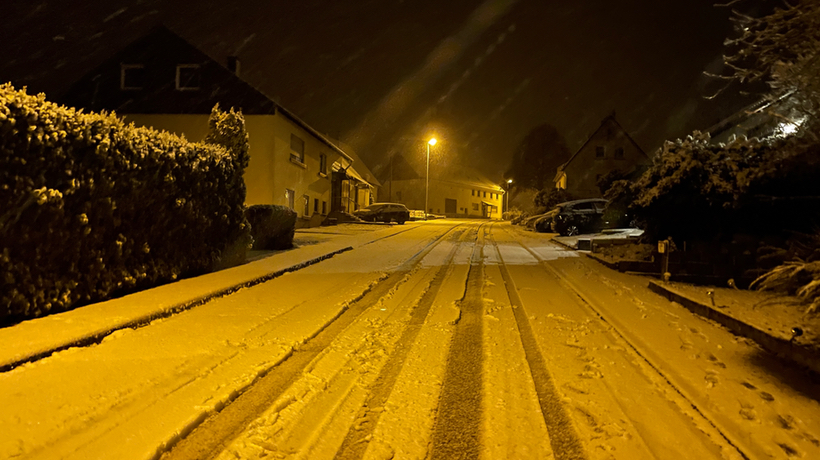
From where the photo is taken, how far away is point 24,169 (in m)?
5.70

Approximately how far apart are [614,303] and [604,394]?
3.97 metres

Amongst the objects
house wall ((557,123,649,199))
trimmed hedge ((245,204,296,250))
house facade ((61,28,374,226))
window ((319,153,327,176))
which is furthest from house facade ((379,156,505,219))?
trimmed hedge ((245,204,296,250))

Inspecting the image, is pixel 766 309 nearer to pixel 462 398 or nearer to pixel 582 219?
pixel 462 398

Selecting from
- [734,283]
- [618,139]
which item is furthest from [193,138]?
[618,139]

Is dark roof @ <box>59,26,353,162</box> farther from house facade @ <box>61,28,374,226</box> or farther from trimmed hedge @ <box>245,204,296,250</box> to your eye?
trimmed hedge @ <box>245,204,296,250</box>

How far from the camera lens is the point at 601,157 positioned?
4609 cm

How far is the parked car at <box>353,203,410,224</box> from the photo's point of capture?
34750 mm

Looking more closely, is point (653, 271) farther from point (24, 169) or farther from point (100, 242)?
point (24, 169)

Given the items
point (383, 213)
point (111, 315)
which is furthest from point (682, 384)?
point (383, 213)

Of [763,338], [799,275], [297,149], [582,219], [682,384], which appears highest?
[297,149]

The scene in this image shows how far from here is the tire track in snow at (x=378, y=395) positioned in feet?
10.1

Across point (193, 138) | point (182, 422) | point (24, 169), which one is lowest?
point (182, 422)

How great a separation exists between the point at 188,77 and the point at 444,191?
5229 centimetres

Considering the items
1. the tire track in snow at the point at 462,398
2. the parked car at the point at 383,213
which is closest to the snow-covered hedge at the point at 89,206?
the tire track in snow at the point at 462,398
